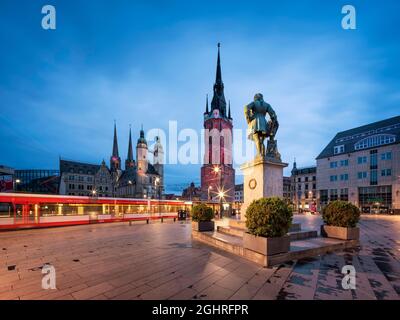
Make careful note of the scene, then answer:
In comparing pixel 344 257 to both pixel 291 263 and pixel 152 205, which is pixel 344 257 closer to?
pixel 291 263

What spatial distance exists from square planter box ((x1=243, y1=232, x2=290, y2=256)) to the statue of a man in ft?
17.9

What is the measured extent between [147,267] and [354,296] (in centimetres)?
591

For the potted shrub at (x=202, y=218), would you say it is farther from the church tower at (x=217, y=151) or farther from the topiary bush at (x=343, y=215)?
the church tower at (x=217, y=151)

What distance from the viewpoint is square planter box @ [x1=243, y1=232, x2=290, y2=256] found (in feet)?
23.0

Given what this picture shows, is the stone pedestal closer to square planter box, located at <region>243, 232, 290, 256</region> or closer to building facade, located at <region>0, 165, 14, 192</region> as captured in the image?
square planter box, located at <region>243, 232, 290, 256</region>

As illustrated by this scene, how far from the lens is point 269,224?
6934 mm

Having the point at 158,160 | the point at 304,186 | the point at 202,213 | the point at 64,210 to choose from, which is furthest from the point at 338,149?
the point at 158,160

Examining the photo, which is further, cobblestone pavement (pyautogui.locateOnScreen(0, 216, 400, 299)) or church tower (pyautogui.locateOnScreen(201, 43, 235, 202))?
church tower (pyautogui.locateOnScreen(201, 43, 235, 202))

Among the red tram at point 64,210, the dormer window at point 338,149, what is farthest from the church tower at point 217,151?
the red tram at point 64,210

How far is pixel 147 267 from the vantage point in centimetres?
700

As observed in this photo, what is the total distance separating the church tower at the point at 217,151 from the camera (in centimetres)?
9162

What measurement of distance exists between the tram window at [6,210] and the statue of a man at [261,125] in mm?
20192

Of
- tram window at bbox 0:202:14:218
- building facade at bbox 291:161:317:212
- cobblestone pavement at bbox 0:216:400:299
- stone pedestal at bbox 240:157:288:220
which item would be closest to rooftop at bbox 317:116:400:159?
building facade at bbox 291:161:317:212

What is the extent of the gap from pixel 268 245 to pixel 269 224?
0.74 m
